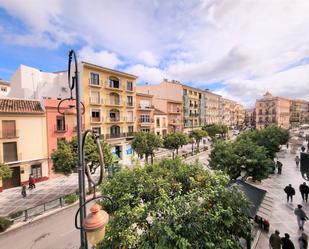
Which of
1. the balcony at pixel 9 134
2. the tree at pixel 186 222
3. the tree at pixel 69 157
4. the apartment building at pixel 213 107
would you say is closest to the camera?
the tree at pixel 186 222

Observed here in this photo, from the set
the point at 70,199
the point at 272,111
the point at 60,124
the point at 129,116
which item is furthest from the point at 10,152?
the point at 272,111

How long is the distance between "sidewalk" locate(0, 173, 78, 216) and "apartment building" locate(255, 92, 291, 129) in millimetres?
76025

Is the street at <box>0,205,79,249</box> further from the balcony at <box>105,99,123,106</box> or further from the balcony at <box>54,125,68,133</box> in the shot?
the balcony at <box>105,99,123,106</box>

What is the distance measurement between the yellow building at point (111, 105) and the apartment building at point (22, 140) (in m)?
6.68

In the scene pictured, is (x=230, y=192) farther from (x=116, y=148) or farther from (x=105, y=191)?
(x=116, y=148)

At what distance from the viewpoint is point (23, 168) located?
20.6 metres

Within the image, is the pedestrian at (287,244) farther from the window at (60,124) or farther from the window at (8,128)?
the window at (60,124)

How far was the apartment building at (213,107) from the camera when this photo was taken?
6347 cm

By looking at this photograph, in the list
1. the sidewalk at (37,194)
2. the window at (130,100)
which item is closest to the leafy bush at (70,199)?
the sidewalk at (37,194)

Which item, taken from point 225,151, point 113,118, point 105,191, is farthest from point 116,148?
point 105,191

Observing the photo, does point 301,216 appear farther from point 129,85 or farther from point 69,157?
point 129,85

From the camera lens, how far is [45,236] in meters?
10.8

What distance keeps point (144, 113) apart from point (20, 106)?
20345 mm

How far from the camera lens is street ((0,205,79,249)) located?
9.94 meters
